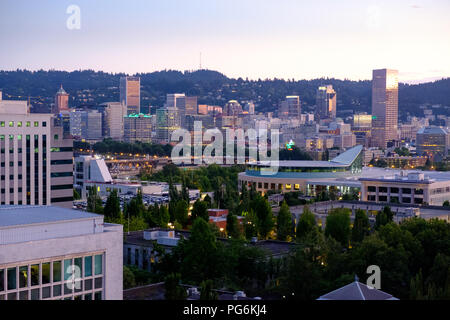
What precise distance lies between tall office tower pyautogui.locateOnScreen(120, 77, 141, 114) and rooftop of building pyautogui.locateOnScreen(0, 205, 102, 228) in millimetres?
102323

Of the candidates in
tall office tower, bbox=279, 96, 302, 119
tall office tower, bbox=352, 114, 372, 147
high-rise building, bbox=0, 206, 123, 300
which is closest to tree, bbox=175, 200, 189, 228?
high-rise building, bbox=0, 206, 123, 300

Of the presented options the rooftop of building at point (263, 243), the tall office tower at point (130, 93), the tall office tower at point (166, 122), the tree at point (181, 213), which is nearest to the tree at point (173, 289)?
the rooftop of building at point (263, 243)

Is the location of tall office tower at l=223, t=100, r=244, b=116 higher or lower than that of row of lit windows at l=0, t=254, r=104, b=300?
higher

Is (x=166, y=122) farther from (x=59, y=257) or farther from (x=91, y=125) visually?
Result: (x=59, y=257)

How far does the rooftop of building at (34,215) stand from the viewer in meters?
7.36

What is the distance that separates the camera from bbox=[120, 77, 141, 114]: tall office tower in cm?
11062

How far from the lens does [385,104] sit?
110 meters

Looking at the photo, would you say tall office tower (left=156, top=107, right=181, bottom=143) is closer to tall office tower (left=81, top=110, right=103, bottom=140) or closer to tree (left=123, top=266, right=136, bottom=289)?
tall office tower (left=81, top=110, right=103, bottom=140)

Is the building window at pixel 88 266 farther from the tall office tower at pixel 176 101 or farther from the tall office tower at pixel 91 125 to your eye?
the tall office tower at pixel 176 101

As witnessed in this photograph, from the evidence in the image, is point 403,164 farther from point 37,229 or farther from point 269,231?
point 37,229

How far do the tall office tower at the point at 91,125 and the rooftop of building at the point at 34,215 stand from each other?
84905 millimetres

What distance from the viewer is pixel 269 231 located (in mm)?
18125

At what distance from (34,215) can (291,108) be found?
111 meters

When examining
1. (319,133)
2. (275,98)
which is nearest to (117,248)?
(319,133)
